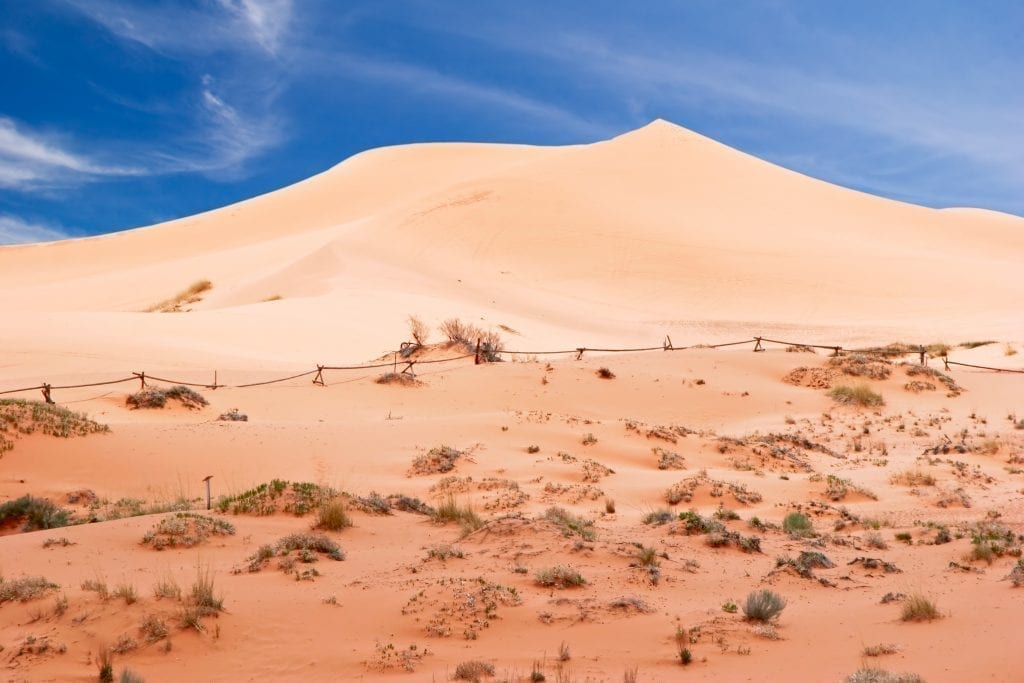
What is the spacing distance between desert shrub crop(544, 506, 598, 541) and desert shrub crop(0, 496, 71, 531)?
5.65 m

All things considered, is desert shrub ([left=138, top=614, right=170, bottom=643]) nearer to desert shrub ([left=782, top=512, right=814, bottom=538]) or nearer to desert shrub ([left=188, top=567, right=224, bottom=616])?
desert shrub ([left=188, top=567, right=224, bottom=616])

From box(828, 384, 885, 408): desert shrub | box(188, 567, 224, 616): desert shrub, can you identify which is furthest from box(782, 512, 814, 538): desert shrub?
box(828, 384, 885, 408): desert shrub

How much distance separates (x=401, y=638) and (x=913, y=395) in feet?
62.6

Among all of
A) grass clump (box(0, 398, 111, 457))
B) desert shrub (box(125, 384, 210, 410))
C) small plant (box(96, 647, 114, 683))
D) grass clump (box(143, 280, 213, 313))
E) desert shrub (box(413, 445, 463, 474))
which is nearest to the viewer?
small plant (box(96, 647, 114, 683))

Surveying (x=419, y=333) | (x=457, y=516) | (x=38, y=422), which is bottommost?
(x=457, y=516)

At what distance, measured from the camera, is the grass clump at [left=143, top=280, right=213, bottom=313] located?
139ft

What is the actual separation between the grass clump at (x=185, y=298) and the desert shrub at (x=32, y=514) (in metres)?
31.2

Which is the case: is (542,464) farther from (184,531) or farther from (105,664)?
(105,664)

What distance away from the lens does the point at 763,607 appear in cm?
696

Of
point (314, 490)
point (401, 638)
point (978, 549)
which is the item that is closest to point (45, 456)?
point (314, 490)

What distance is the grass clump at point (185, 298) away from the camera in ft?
139

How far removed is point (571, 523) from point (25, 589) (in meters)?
5.15

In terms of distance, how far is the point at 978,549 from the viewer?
8.70m

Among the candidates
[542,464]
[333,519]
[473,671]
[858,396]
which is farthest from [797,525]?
[858,396]
